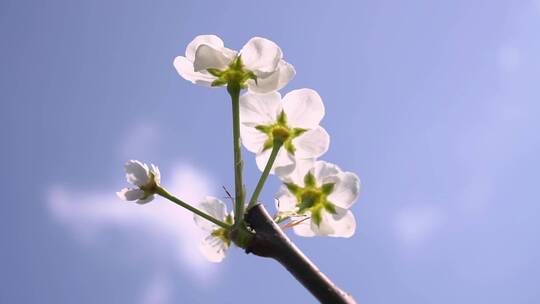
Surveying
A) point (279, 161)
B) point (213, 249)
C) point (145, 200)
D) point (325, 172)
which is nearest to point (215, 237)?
point (213, 249)

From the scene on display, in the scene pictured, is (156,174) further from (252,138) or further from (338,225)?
(338,225)

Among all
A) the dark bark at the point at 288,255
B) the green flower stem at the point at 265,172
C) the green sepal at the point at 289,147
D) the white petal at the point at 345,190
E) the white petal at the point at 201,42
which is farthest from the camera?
the white petal at the point at 201,42

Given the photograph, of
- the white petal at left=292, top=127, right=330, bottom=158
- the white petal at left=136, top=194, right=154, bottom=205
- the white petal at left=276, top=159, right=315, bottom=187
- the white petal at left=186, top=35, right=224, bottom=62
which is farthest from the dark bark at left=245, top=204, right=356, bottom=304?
the white petal at left=186, top=35, right=224, bottom=62

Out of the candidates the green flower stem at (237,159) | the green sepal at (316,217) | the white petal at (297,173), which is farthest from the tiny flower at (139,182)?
the green sepal at (316,217)

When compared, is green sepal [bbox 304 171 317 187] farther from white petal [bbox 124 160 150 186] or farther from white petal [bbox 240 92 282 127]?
white petal [bbox 124 160 150 186]

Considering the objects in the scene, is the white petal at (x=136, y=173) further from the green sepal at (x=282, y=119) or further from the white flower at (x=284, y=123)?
the green sepal at (x=282, y=119)
